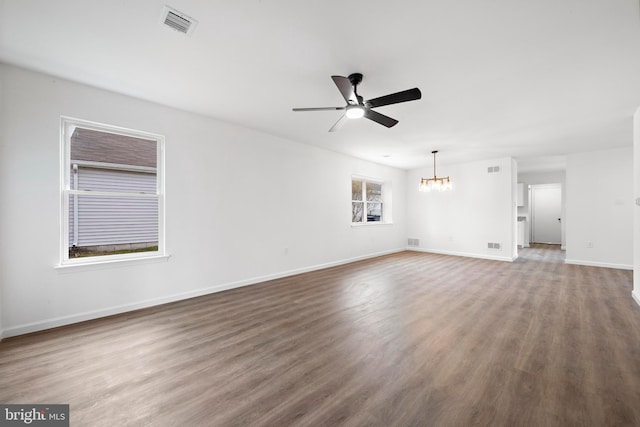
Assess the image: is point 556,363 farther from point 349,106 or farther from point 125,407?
point 125,407

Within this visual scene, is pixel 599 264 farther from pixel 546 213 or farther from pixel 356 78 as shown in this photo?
pixel 356 78

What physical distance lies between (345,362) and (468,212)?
21.7ft

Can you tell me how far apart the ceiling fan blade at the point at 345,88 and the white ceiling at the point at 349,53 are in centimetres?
27

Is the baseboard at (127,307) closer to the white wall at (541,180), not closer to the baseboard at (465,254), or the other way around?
the baseboard at (465,254)

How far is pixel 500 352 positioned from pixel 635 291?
3132 mm

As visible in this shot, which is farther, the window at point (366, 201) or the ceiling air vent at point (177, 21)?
the window at point (366, 201)

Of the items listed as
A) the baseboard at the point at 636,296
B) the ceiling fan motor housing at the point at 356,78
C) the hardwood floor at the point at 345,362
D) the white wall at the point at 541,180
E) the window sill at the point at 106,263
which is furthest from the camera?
the white wall at the point at 541,180

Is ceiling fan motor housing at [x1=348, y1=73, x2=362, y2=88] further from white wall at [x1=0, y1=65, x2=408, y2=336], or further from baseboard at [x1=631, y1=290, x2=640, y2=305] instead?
baseboard at [x1=631, y1=290, x2=640, y2=305]

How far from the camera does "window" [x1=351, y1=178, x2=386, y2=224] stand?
6891 millimetres

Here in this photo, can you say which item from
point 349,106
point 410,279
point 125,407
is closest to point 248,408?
point 125,407

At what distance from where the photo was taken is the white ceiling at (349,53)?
1.86 metres

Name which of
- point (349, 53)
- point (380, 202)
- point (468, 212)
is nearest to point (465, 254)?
point (468, 212)

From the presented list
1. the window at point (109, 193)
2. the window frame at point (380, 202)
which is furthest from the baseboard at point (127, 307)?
the window frame at point (380, 202)

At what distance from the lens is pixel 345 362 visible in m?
2.11
